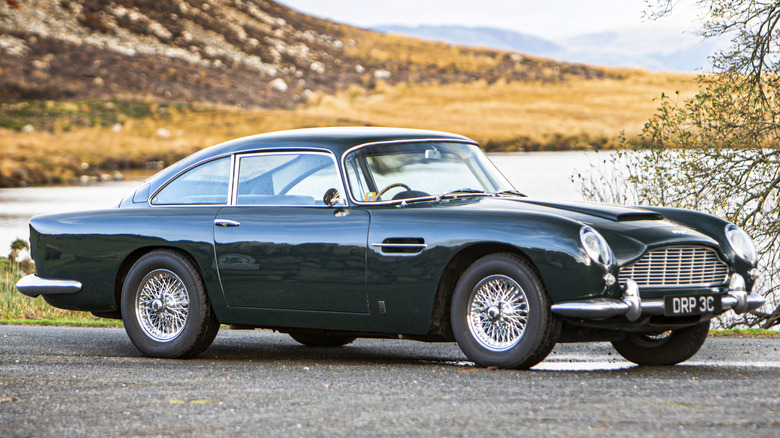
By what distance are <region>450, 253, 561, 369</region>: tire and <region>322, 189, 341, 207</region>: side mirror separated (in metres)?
1.13

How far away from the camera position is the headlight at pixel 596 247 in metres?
6.52

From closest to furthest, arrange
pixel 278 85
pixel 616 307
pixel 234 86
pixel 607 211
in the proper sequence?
1. pixel 616 307
2. pixel 607 211
3. pixel 234 86
4. pixel 278 85

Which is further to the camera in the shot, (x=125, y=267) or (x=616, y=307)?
(x=125, y=267)

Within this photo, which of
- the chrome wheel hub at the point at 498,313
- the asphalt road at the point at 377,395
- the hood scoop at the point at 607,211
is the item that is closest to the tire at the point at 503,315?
the chrome wheel hub at the point at 498,313

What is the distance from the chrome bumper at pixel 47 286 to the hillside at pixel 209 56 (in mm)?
47182

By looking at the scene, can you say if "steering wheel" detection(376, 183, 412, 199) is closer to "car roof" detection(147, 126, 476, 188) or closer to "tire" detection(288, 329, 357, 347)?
"car roof" detection(147, 126, 476, 188)

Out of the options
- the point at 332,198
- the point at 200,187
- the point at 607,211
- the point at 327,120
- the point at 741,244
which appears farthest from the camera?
the point at 327,120

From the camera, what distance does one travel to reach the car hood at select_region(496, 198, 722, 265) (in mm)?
6676

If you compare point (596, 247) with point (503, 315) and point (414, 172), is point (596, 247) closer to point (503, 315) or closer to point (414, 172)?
point (503, 315)

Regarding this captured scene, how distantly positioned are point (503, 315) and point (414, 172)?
145 centimetres

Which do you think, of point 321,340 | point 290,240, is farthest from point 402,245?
point 321,340

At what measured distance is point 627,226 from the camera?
688 cm

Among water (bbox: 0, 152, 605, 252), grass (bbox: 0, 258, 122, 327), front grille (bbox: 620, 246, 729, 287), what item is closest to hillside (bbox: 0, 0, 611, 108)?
water (bbox: 0, 152, 605, 252)

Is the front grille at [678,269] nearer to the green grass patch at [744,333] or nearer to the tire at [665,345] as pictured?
the tire at [665,345]
